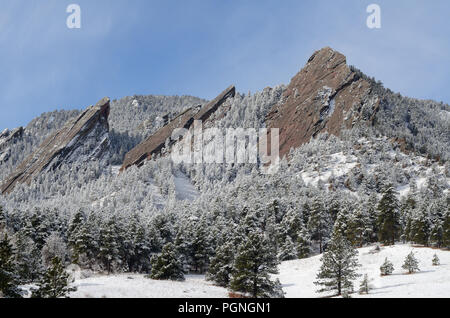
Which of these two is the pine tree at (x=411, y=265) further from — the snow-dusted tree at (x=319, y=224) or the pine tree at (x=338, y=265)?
the snow-dusted tree at (x=319, y=224)

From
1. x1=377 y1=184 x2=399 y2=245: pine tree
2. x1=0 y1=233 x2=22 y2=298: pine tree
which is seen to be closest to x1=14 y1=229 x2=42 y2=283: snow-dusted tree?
x1=0 y1=233 x2=22 y2=298: pine tree

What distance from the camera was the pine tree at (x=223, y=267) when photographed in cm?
5050

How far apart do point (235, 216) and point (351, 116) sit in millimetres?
115628

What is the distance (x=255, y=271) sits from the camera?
37.0 metres

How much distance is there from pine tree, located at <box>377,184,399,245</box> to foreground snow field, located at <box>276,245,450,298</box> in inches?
300

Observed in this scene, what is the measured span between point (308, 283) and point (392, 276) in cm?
1058

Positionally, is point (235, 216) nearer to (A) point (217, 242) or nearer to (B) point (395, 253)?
(A) point (217, 242)

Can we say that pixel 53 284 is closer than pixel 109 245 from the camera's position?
Yes

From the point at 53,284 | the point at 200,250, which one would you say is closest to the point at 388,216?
the point at 200,250

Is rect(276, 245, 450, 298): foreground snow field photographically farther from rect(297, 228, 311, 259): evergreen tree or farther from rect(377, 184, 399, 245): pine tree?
rect(377, 184, 399, 245): pine tree

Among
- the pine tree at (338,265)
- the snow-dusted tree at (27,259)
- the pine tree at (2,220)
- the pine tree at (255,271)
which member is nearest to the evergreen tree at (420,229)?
the pine tree at (338,265)

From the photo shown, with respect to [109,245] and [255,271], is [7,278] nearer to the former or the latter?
[255,271]

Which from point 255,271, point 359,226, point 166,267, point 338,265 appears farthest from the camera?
point 359,226
